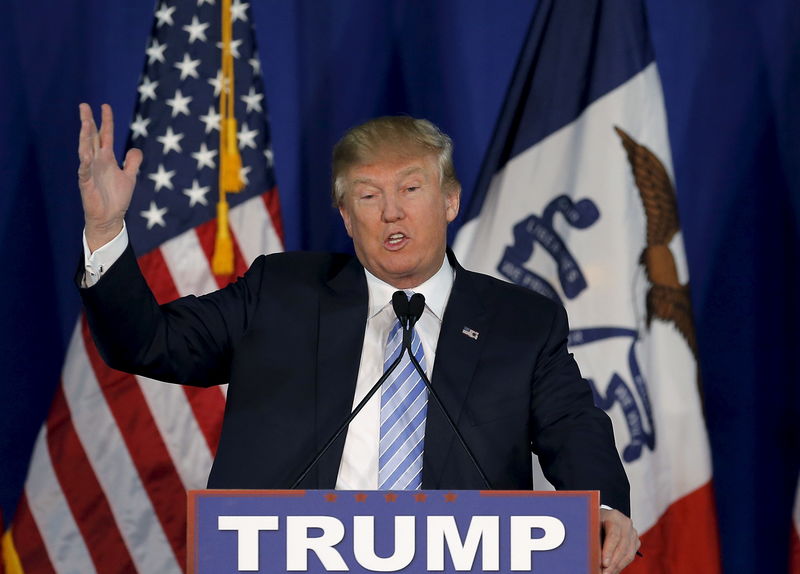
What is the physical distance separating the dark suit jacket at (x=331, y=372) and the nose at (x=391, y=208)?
0.51 feet

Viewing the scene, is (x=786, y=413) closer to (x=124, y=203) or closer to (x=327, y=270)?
(x=327, y=270)

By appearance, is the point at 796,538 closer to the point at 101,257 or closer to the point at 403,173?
the point at 403,173

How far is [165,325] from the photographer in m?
1.97

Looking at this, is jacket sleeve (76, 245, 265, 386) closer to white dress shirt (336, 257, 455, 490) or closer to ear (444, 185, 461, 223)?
white dress shirt (336, 257, 455, 490)

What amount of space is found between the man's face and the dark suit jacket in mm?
93

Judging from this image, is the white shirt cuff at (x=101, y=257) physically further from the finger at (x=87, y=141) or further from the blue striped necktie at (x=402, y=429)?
the blue striped necktie at (x=402, y=429)

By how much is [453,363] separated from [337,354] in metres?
0.20

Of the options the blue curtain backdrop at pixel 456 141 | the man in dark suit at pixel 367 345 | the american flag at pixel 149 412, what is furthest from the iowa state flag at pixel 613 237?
the man in dark suit at pixel 367 345

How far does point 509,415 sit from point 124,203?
0.74 meters

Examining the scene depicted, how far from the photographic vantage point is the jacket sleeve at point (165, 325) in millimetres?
1819

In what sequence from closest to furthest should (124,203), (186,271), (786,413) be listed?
(124,203) → (186,271) → (786,413)

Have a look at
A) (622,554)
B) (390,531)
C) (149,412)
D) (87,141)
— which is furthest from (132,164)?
(149,412)

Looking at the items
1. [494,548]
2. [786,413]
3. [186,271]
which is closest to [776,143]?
[786,413]

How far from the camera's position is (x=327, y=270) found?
2188 millimetres
